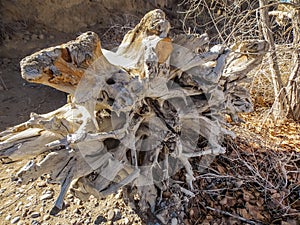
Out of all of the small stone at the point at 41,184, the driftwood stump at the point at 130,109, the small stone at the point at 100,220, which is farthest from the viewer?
the small stone at the point at 41,184

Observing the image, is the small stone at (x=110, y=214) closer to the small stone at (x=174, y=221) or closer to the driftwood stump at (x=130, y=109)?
the driftwood stump at (x=130, y=109)

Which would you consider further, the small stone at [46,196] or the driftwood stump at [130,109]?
the small stone at [46,196]

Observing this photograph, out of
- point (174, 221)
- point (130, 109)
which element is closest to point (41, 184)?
point (174, 221)

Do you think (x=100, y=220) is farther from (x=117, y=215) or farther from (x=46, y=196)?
(x=46, y=196)

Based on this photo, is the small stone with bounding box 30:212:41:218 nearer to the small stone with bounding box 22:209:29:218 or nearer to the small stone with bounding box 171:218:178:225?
the small stone with bounding box 22:209:29:218

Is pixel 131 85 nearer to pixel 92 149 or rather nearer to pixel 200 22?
pixel 92 149

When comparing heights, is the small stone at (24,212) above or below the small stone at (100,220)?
above

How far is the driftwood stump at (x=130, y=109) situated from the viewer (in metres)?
1.22

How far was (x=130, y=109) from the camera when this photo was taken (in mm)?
1367

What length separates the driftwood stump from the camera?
1.22 m

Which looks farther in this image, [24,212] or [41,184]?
[41,184]

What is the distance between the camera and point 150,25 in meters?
1.57

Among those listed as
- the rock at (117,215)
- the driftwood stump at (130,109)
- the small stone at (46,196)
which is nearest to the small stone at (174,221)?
the driftwood stump at (130,109)

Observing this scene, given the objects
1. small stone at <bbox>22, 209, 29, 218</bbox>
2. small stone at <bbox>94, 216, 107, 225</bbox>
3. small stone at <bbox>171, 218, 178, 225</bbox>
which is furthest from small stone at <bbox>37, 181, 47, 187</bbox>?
small stone at <bbox>171, 218, 178, 225</bbox>
